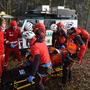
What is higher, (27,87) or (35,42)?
(35,42)

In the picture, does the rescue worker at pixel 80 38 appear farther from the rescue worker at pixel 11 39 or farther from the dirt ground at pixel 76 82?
the rescue worker at pixel 11 39

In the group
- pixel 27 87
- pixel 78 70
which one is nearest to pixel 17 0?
pixel 78 70

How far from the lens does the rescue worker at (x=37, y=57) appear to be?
7516mm

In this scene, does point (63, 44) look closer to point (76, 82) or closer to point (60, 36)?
point (60, 36)

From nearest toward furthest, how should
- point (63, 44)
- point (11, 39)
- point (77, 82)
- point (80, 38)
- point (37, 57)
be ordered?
1. point (37, 57)
2. point (80, 38)
3. point (77, 82)
4. point (63, 44)
5. point (11, 39)

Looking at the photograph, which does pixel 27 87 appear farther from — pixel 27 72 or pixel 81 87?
pixel 81 87

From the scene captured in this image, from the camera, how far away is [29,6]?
51344 mm

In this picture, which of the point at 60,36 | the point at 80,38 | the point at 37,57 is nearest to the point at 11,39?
the point at 60,36

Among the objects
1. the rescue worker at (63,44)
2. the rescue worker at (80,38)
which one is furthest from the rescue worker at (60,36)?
the rescue worker at (80,38)

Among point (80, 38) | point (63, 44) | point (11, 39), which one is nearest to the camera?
point (80, 38)

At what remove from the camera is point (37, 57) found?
24.7ft

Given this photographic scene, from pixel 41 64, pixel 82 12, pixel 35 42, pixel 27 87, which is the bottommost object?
pixel 82 12

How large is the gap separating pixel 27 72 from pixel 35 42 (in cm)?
75

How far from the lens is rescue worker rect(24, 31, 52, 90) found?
7516 millimetres
